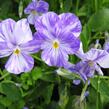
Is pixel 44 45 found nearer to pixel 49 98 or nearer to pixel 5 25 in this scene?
pixel 5 25

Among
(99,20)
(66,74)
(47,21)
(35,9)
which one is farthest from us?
(35,9)

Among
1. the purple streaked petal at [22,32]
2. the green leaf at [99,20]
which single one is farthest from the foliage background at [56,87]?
the purple streaked petal at [22,32]

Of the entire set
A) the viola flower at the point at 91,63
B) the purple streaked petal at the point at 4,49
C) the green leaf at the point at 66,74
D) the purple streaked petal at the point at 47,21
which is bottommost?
the green leaf at the point at 66,74

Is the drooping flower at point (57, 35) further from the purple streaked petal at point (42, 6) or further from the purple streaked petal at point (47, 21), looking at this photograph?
the purple streaked petal at point (42, 6)

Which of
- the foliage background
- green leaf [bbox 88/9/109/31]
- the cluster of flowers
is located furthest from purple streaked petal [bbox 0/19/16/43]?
green leaf [bbox 88/9/109/31]

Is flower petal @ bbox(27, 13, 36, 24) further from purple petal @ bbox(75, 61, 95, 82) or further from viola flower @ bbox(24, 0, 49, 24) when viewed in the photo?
purple petal @ bbox(75, 61, 95, 82)

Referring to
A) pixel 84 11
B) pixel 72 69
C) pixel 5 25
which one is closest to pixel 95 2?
pixel 84 11

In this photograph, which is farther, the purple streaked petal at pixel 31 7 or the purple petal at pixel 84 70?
the purple streaked petal at pixel 31 7

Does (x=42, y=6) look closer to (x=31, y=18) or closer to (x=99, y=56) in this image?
(x=31, y=18)

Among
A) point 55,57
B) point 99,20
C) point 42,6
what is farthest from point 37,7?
point 55,57
